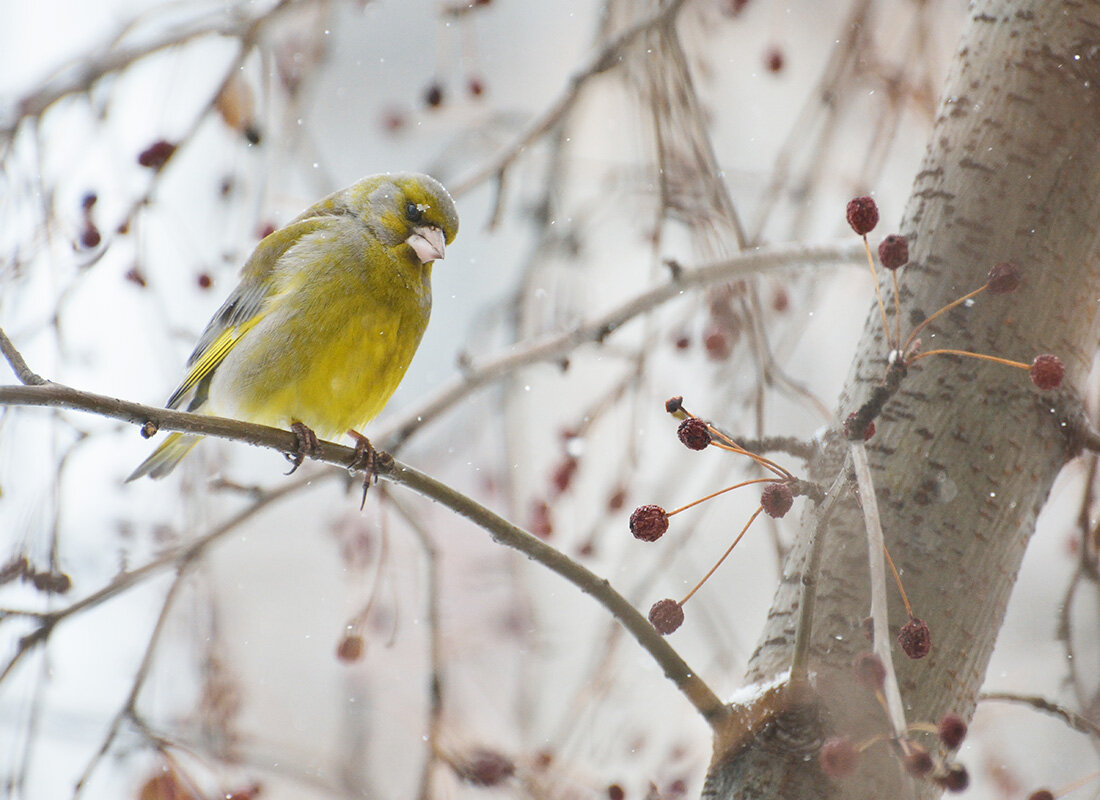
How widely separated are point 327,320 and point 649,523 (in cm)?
131

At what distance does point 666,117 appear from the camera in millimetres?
2389

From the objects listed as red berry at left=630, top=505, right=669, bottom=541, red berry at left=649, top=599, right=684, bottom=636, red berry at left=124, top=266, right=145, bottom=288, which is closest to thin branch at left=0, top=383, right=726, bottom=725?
red berry at left=649, top=599, right=684, bottom=636

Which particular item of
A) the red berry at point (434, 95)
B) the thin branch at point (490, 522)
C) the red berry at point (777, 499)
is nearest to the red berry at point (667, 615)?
the thin branch at point (490, 522)

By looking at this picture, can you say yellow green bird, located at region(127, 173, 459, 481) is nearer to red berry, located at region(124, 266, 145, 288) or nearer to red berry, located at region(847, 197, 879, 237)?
red berry, located at region(124, 266, 145, 288)

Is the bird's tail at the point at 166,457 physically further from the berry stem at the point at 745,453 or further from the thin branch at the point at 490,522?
the berry stem at the point at 745,453

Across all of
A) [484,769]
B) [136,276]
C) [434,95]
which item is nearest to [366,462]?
[484,769]

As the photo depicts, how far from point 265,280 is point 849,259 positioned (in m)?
1.49

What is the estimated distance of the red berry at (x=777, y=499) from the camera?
1056 millimetres

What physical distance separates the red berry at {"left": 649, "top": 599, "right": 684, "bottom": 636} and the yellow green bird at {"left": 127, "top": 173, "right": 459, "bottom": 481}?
113 centimetres

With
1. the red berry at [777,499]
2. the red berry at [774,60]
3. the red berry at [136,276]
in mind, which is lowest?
the red berry at [777,499]

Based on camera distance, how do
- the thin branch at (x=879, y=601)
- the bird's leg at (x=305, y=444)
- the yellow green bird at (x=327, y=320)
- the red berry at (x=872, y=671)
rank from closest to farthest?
the thin branch at (x=879, y=601)
the red berry at (x=872, y=671)
the bird's leg at (x=305, y=444)
the yellow green bird at (x=327, y=320)

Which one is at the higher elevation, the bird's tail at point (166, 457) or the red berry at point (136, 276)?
the red berry at point (136, 276)

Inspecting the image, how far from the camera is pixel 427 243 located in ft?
8.08

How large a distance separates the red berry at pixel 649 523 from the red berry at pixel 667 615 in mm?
128
